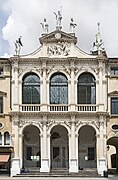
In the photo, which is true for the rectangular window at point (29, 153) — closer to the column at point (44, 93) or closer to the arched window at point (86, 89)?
the column at point (44, 93)

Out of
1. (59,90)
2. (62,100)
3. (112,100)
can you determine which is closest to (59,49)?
(59,90)

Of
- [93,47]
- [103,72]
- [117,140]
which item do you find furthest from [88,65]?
[117,140]

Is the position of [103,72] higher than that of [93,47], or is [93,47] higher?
[93,47]

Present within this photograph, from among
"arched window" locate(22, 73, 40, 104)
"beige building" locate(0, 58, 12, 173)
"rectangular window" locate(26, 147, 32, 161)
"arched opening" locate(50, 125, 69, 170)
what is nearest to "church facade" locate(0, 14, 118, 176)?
"arched window" locate(22, 73, 40, 104)

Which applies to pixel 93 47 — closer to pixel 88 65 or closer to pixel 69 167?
pixel 88 65

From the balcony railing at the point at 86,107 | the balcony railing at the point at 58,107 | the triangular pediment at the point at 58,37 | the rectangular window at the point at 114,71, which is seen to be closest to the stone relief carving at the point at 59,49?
the triangular pediment at the point at 58,37

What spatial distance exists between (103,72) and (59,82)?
18.4 feet

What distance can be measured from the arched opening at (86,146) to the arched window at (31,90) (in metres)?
7.30

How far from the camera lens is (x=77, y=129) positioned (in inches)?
2142

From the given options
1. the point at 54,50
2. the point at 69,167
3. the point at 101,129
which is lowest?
the point at 69,167

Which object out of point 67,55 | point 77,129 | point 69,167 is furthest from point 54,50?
point 69,167

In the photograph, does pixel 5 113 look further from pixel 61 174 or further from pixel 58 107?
pixel 61 174

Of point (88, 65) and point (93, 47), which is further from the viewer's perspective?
point (93, 47)

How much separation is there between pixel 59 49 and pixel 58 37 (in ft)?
4.95
